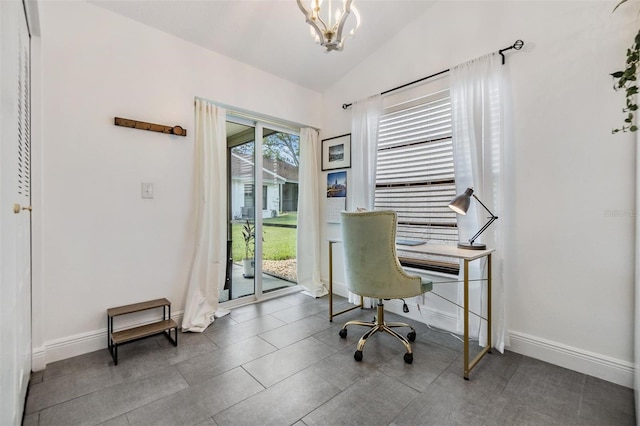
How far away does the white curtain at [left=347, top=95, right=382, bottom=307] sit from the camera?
3.20 metres

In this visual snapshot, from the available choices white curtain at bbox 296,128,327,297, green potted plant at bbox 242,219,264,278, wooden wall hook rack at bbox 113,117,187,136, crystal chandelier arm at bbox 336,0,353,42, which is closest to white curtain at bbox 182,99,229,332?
wooden wall hook rack at bbox 113,117,187,136

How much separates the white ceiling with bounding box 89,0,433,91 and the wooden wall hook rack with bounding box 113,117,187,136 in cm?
86

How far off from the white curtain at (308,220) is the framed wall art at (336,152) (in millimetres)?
139

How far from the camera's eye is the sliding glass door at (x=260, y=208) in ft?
11.0

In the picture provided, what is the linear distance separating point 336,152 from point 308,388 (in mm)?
2706

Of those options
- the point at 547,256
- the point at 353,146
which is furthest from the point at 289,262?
the point at 547,256

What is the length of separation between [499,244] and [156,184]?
293 centimetres

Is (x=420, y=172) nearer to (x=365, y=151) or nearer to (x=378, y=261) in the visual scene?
(x=365, y=151)

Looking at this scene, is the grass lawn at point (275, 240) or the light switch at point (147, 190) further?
the grass lawn at point (275, 240)

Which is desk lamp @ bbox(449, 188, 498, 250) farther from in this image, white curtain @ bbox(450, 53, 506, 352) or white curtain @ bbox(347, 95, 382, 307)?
white curtain @ bbox(347, 95, 382, 307)

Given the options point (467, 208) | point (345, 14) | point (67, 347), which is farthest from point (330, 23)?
point (67, 347)

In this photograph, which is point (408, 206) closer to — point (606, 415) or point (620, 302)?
point (620, 302)

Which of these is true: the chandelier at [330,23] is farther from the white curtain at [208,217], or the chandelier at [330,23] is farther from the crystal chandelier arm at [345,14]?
the white curtain at [208,217]

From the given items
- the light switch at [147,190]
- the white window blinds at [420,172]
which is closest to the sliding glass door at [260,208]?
the light switch at [147,190]
